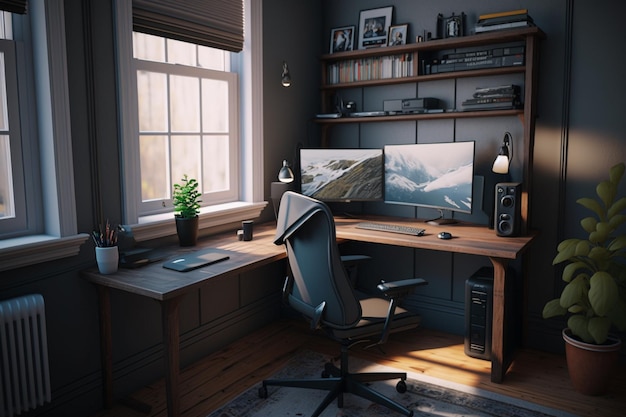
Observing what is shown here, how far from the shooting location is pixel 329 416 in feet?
8.22

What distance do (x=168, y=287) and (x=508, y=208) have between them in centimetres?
192

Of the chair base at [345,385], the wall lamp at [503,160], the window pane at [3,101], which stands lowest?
the chair base at [345,385]

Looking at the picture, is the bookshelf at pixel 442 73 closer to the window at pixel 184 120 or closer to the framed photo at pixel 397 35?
the framed photo at pixel 397 35

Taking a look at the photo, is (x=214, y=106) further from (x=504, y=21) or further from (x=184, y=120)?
(x=504, y=21)

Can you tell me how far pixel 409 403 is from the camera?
261 centimetres

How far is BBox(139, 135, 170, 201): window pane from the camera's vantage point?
9.61 ft

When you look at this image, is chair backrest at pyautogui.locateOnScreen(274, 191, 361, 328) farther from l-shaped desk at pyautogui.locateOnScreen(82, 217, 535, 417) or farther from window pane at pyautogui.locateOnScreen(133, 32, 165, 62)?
window pane at pyautogui.locateOnScreen(133, 32, 165, 62)

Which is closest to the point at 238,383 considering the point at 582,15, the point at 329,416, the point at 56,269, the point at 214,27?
the point at 329,416

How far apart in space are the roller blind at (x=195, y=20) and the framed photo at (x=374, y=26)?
0.95 metres

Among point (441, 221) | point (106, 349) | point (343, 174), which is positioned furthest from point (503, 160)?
point (106, 349)

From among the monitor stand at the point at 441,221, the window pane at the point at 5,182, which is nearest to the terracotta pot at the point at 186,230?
the window pane at the point at 5,182

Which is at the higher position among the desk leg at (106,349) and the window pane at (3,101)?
the window pane at (3,101)

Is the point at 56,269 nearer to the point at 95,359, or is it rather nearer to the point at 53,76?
the point at 95,359

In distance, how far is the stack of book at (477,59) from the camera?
3.13 metres
